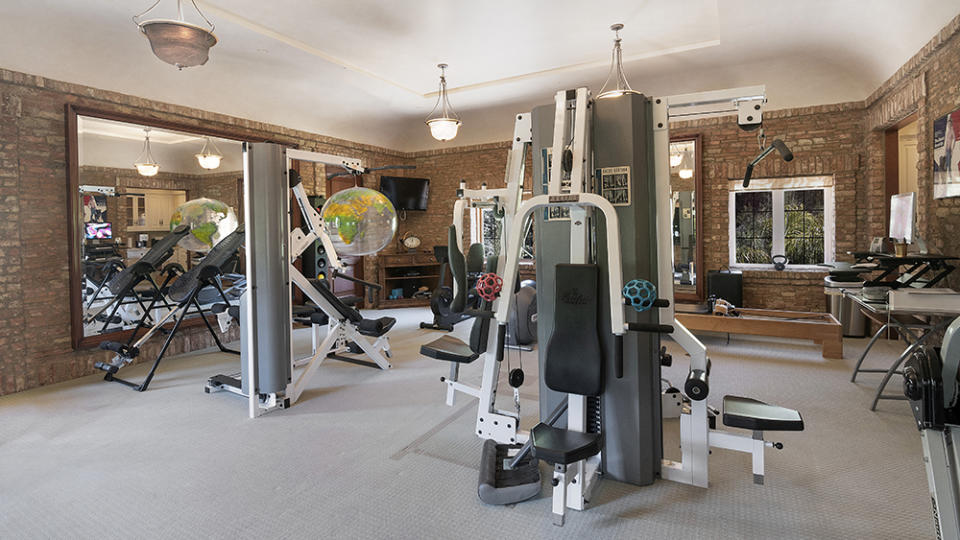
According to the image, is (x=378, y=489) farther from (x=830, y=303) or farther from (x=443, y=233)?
(x=443, y=233)

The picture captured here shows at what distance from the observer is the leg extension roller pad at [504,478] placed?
2.43 metres

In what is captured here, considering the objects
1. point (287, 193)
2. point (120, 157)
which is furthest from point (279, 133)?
point (287, 193)

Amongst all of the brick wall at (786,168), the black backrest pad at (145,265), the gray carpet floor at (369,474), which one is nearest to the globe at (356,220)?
the gray carpet floor at (369,474)

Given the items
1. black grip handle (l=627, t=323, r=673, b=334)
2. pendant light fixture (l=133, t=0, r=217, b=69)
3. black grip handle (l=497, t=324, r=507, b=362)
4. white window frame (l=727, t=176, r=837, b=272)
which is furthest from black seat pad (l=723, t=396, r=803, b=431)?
white window frame (l=727, t=176, r=837, b=272)

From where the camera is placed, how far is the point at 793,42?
5512 mm

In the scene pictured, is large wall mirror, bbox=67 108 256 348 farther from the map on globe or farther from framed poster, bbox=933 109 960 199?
framed poster, bbox=933 109 960 199

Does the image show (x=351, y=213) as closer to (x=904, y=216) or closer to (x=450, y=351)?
(x=450, y=351)

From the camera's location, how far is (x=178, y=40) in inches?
132

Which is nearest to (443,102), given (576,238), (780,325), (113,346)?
(113,346)

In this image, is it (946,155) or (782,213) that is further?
(782,213)

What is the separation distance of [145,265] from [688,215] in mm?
6635

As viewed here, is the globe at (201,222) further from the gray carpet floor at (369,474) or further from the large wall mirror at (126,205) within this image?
the gray carpet floor at (369,474)

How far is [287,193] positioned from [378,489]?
7.44 feet

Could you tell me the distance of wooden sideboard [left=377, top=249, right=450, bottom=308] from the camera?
8.90 meters
